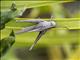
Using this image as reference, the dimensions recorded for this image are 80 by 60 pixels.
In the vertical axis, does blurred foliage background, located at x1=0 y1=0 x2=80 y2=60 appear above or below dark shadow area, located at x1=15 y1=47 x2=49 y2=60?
above

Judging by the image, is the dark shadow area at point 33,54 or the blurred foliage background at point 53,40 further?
the dark shadow area at point 33,54

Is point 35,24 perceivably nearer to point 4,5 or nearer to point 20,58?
point 4,5

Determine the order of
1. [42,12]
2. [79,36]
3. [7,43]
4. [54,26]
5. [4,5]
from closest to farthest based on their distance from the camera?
[7,43]
[54,26]
[4,5]
[79,36]
[42,12]

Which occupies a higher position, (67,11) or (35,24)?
(35,24)

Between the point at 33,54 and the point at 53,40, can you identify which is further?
the point at 33,54

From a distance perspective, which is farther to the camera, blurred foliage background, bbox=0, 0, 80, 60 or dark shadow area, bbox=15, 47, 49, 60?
dark shadow area, bbox=15, 47, 49, 60

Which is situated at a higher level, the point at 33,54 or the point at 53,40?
the point at 53,40

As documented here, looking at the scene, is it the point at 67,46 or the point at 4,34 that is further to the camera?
the point at 67,46

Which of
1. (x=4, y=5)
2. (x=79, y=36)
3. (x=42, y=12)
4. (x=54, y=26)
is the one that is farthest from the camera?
(x=42, y=12)

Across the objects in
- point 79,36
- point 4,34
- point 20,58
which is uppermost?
point 4,34

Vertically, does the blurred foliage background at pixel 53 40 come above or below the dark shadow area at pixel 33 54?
above

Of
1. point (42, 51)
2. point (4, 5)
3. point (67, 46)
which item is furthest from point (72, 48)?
point (4, 5)
